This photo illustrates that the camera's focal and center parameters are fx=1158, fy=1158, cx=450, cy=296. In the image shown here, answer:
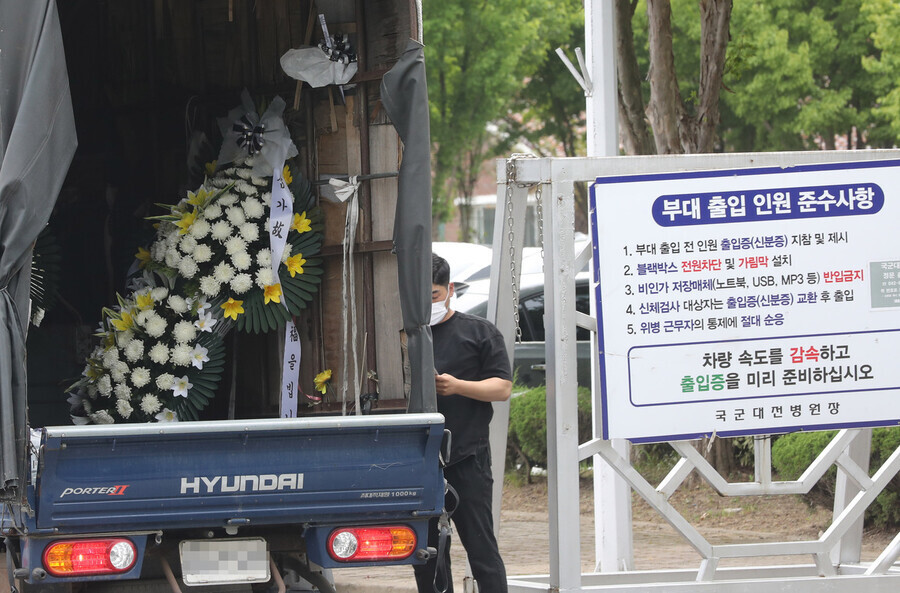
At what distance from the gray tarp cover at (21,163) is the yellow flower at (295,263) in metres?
1.75

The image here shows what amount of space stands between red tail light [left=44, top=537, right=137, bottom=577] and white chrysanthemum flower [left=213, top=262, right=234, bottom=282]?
75.3 inches

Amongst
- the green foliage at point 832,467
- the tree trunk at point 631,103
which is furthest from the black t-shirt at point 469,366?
the tree trunk at point 631,103

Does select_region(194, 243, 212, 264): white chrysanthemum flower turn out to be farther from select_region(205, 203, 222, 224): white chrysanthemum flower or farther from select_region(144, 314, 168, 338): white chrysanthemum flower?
select_region(144, 314, 168, 338): white chrysanthemum flower

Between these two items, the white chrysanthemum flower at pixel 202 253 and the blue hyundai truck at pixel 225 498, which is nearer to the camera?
the blue hyundai truck at pixel 225 498

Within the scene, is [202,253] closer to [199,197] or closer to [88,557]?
[199,197]

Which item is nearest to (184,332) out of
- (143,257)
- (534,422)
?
(143,257)

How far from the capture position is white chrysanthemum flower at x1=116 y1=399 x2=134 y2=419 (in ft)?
Result: 19.6

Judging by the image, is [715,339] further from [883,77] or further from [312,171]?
[883,77]

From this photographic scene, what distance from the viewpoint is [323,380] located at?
6184 millimetres

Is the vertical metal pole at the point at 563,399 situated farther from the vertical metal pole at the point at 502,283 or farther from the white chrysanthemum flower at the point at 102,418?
the white chrysanthemum flower at the point at 102,418

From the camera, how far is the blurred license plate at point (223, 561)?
15.1 feet

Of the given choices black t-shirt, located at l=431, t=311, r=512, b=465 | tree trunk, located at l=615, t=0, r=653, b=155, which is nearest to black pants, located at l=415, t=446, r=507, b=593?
black t-shirt, located at l=431, t=311, r=512, b=465

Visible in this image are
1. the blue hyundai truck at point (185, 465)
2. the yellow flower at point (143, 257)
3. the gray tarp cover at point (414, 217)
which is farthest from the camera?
the yellow flower at point (143, 257)

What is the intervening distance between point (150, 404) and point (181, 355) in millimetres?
297
